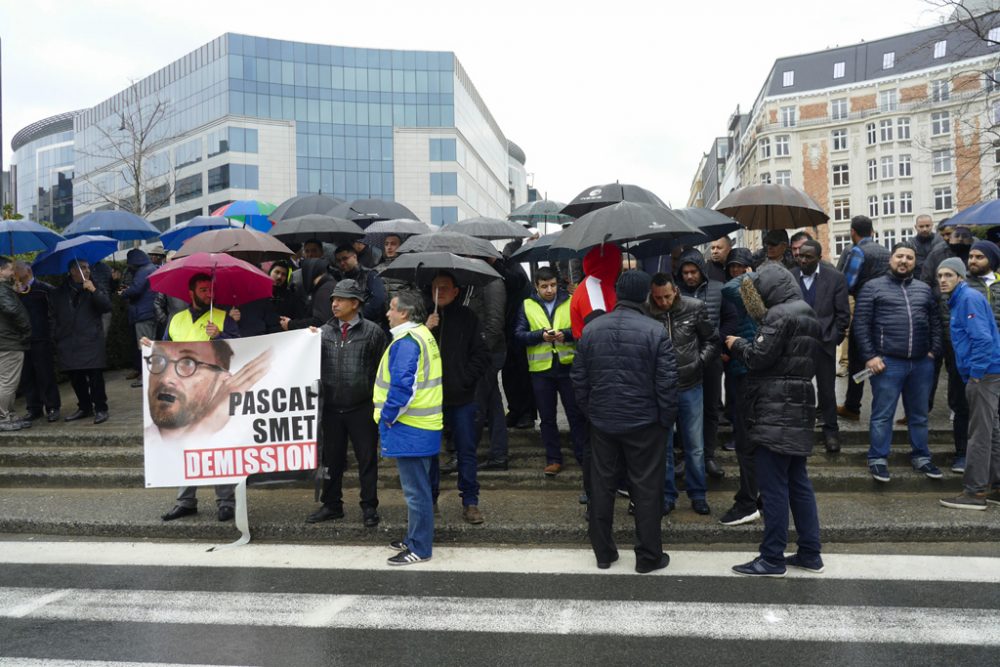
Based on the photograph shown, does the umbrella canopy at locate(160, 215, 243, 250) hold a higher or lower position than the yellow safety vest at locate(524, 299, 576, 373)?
higher

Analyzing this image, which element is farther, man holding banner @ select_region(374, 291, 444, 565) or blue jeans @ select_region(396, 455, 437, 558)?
blue jeans @ select_region(396, 455, 437, 558)

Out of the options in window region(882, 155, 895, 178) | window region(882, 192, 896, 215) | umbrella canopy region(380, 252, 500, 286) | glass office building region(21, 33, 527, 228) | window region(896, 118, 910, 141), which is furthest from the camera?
window region(882, 155, 895, 178)

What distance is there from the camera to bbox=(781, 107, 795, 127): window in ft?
236

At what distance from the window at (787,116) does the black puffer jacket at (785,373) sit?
73.7 metres

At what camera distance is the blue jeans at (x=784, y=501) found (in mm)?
5246

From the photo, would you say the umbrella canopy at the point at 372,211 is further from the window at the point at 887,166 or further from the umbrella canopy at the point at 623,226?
the window at the point at 887,166

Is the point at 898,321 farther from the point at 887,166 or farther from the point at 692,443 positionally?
the point at 887,166

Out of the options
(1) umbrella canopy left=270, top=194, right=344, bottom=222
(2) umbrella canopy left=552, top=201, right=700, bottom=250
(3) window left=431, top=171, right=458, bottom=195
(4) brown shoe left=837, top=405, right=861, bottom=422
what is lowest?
(4) brown shoe left=837, top=405, right=861, bottom=422

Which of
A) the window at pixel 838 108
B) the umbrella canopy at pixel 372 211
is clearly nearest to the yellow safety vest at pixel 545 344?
the umbrella canopy at pixel 372 211

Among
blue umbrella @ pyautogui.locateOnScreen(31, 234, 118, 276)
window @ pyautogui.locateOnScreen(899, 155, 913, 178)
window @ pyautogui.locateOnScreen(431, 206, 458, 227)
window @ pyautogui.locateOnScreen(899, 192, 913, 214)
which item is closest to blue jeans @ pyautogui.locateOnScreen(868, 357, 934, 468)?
blue umbrella @ pyautogui.locateOnScreen(31, 234, 118, 276)

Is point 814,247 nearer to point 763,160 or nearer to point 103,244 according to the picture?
point 103,244

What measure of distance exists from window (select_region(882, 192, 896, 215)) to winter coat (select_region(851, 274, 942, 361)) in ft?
224

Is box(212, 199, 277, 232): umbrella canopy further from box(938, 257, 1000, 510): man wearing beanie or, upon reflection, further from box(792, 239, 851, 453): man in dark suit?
box(938, 257, 1000, 510): man wearing beanie

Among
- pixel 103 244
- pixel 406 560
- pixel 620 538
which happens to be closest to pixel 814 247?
pixel 620 538
